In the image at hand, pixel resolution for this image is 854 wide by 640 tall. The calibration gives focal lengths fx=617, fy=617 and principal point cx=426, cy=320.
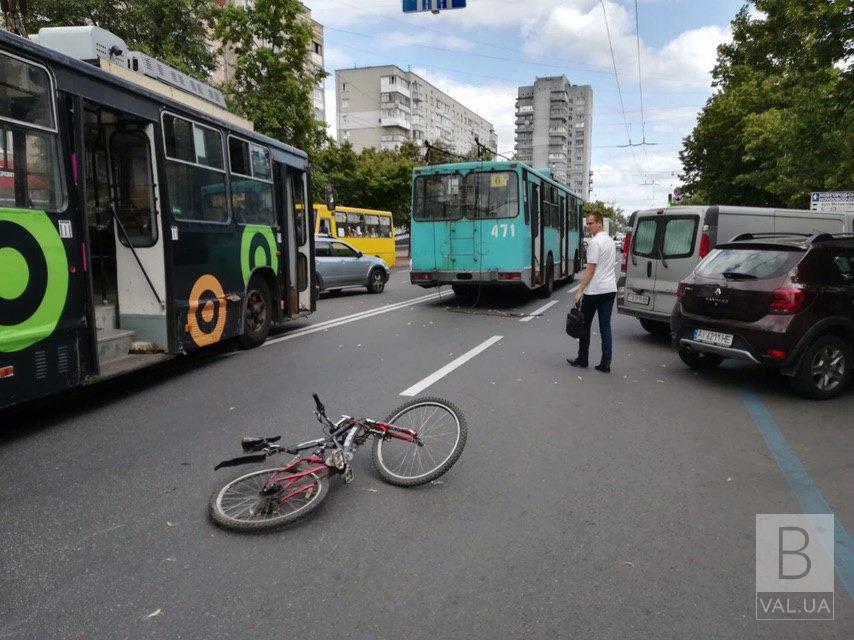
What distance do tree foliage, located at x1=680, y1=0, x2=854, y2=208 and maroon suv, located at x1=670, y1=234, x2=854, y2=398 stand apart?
496cm

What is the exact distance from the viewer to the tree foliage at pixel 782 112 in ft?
32.8

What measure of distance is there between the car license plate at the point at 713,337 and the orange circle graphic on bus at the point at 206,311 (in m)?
5.84

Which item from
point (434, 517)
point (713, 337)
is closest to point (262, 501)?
point (434, 517)

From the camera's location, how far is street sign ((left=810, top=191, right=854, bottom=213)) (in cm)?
1585

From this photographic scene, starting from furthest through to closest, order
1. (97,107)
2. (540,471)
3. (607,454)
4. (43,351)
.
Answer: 1. (97,107)
2. (43,351)
3. (607,454)
4. (540,471)

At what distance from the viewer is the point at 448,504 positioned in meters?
3.90

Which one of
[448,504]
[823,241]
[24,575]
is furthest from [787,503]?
[24,575]

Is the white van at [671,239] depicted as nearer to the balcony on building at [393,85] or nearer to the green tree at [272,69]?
the green tree at [272,69]

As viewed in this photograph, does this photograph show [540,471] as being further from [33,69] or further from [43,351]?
[33,69]

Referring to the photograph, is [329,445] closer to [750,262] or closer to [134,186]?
[134,186]

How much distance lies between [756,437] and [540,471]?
84.7 inches

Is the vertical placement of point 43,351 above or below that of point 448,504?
above

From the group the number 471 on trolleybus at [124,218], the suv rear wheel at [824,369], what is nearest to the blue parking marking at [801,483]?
the suv rear wheel at [824,369]

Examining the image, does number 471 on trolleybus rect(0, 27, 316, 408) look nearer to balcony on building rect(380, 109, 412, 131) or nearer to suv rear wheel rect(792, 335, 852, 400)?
suv rear wheel rect(792, 335, 852, 400)
